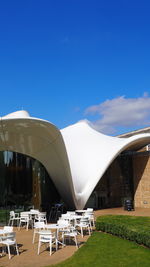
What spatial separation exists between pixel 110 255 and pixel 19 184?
8695 mm

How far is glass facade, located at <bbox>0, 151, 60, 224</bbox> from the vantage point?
14969 mm

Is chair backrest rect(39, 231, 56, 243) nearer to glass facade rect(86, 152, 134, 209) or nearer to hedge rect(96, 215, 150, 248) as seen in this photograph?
hedge rect(96, 215, 150, 248)

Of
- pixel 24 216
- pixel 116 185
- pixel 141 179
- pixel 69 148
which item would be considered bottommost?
pixel 24 216

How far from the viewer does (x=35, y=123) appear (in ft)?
37.5

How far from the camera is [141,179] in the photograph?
22.0 m

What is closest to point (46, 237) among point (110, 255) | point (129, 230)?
point (110, 255)

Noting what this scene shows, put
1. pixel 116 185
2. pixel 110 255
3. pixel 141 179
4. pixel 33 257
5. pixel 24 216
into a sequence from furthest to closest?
pixel 116 185 → pixel 141 179 → pixel 24 216 → pixel 33 257 → pixel 110 255

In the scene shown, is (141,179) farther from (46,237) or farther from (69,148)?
(46,237)

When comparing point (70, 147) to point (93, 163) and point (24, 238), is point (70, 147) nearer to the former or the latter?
point (93, 163)

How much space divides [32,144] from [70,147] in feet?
18.4

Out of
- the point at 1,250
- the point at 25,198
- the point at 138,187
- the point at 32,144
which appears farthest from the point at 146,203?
the point at 1,250

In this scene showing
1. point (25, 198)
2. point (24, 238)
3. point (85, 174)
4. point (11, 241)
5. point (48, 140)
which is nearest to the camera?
point (11, 241)

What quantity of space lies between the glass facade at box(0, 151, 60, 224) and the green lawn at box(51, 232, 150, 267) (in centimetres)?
640

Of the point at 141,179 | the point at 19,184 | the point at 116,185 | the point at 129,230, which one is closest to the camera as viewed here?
the point at 129,230
